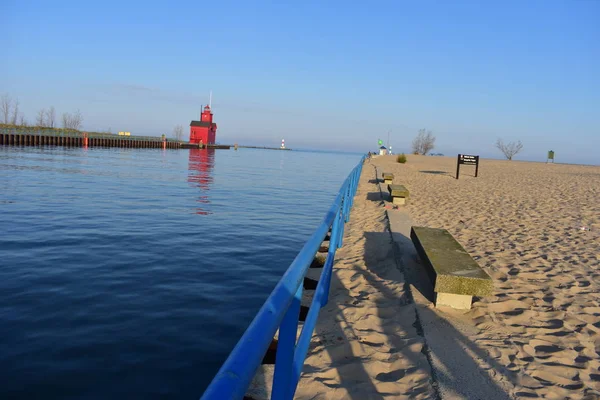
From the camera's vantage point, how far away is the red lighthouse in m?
79.4

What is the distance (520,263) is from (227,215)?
8.02 meters

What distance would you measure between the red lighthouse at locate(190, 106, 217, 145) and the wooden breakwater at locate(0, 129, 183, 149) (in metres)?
3.79

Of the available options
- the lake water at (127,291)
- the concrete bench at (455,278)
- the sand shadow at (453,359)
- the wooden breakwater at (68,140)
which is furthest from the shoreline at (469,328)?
the wooden breakwater at (68,140)

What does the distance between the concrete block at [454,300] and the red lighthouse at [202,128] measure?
78557mm

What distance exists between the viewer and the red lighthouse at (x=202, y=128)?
79438mm

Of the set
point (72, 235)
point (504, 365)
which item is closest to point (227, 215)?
point (72, 235)

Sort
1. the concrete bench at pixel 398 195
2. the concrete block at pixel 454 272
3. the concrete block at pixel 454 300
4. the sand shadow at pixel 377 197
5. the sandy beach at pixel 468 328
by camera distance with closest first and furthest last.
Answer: the sandy beach at pixel 468 328 → the concrete block at pixel 454 272 → the concrete block at pixel 454 300 → the concrete bench at pixel 398 195 → the sand shadow at pixel 377 197

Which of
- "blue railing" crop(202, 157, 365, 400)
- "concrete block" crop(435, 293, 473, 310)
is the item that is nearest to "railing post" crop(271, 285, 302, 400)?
"blue railing" crop(202, 157, 365, 400)

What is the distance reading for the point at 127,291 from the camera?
5.72 metres

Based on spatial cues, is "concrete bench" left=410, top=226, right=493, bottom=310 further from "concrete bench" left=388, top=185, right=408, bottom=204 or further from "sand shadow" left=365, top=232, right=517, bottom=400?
"concrete bench" left=388, top=185, right=408, bottom=204

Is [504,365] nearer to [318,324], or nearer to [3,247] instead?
[318,324]

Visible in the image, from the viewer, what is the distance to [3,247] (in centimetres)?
745

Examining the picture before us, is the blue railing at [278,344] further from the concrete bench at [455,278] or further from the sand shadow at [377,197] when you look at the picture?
the sand shadow at [377,197]

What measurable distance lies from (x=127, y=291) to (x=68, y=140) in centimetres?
6354
